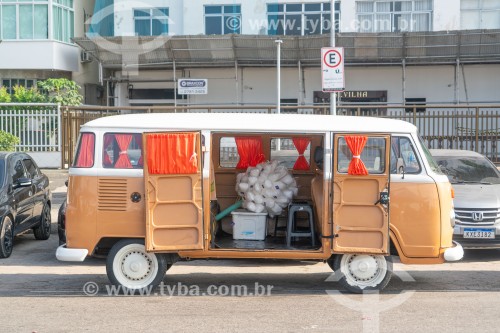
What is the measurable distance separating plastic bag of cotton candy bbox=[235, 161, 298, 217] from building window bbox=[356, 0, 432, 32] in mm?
21405

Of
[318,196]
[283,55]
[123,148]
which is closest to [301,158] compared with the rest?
[318,196]

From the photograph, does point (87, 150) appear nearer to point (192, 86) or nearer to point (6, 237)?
point (6, 237)

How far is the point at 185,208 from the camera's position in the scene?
30.8ft

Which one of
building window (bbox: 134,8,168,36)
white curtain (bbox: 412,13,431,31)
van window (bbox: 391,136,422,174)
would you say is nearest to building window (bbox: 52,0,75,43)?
building window (bbox: 134,8,168,36)

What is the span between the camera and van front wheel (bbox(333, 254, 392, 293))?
9.63m

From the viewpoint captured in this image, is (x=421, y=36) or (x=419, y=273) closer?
(x=419, y=273)

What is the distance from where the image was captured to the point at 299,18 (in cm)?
A: 3111

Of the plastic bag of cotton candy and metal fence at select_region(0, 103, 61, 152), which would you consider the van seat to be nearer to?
the plastic bag of cotton candy

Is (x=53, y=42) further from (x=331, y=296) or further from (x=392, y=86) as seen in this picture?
(x=331, y=296)

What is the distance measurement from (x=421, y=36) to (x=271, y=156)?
18.4 meters

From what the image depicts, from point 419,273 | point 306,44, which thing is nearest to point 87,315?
point 419,273

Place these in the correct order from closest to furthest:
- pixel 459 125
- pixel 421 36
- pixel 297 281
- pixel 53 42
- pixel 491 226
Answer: pixel 297 281, pixel 491 226, pixel 459 125, pixel 421 36, pixel 53 42

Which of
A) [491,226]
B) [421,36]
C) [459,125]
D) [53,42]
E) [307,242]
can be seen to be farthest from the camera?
[53,42]

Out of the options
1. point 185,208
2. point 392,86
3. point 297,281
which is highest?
point 392,86
